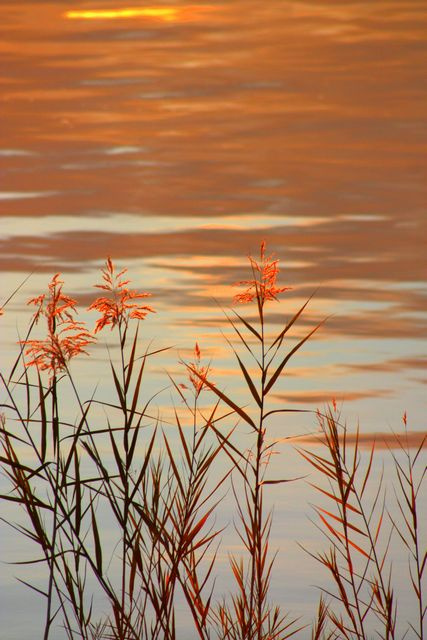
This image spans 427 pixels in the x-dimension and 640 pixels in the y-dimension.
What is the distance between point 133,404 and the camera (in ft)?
7.07

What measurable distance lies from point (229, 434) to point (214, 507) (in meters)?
0.21

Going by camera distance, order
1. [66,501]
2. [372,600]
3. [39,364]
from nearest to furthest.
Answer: [39,364], [66,501], [372,600]

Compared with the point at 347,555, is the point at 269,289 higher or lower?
higher

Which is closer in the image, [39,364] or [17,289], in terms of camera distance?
[39,364]

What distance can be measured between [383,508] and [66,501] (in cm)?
84

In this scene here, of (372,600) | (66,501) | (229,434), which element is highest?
(229,434)

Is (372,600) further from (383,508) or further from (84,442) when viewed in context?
(84,442)

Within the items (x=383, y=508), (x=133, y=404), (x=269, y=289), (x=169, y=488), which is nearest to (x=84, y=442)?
(x=133, y=404)

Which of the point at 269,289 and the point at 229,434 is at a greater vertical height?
the point at 269,289

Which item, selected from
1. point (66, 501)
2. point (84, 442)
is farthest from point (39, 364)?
point (66, 501)

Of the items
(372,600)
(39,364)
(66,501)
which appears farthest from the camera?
(372,600)

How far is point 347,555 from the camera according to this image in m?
2.38

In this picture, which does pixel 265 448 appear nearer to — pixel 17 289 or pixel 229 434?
pixel 229 434

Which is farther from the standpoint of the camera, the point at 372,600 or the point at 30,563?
the point at 372,600
